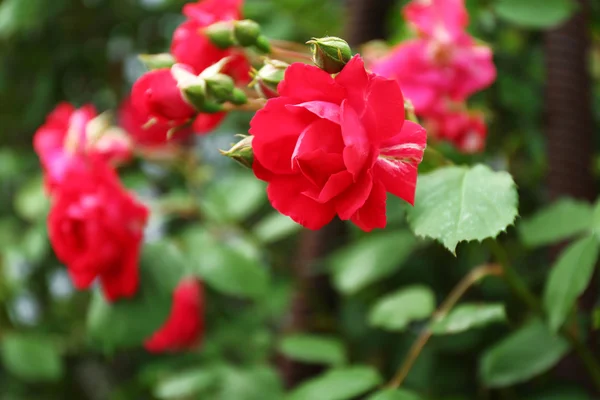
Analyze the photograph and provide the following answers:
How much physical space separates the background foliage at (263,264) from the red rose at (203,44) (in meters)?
0.17

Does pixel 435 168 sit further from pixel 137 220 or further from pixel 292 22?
pixel 292 22

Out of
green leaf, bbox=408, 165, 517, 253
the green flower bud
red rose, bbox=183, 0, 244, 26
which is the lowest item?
green leaf, bbox=408, 165, 517, 253

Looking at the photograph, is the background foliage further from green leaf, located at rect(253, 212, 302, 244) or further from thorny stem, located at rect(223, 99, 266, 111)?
thorny stem, located at rect(223, 99, 266, 111)

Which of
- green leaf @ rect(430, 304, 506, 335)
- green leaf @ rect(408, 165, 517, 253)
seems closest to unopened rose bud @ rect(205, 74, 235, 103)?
green leaf @ rect(408, 165, 517, 253)

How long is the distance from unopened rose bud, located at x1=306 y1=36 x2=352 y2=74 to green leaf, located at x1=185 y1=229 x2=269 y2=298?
0.41 meters

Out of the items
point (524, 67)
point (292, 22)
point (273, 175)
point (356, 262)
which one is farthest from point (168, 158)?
point (273, 175)

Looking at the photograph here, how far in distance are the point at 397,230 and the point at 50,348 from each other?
54 cm

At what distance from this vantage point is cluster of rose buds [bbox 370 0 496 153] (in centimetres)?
58

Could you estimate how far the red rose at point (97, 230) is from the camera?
1.91 feet

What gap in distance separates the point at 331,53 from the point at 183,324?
0.61 m

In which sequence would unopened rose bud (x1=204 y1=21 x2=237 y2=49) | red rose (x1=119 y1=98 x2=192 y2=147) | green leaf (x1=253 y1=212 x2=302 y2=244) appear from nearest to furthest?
unopened rose bud (x1=204 y1=21 x2=237 y2=49) < green leaf (x1=253 y1=212 x2=302 y2=244) < red rose (x1=119 y1=98 x2=192 y2=147)

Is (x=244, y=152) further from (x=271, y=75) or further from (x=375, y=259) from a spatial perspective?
(x=375, y=259)

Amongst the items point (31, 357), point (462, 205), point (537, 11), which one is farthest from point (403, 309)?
point (31, 357)

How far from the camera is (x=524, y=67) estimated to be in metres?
0.78
